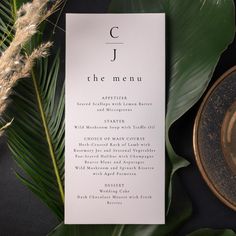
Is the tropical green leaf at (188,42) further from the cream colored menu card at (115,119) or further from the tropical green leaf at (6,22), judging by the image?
the tropical green leaf at (6,22)

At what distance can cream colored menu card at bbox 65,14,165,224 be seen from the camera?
679 millimetres

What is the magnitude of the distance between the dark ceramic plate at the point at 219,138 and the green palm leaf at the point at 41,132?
236 millimetres

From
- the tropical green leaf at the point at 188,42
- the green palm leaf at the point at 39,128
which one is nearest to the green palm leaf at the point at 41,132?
the green palm leaf at the point at 39,128

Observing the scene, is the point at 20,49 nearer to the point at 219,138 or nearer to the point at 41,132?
the point at 41,132

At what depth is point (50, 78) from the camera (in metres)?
0.69

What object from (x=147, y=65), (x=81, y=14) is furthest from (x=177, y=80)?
(x=81, y=14)

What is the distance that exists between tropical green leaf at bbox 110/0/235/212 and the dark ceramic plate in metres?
0.03

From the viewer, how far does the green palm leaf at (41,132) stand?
0.69 metres

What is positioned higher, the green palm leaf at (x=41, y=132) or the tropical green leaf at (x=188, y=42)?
the tropical green leaf at (x=188, y=42)

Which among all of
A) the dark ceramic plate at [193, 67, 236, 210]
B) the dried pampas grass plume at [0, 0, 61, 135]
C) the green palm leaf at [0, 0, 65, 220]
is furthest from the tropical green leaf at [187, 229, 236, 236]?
the dried pampas grass plume at [0, 0, 61, 135]

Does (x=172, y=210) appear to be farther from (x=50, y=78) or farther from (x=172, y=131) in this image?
(x=50, y=78)

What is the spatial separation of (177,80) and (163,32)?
84mm

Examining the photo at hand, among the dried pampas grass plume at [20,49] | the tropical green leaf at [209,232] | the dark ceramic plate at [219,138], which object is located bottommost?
the tropical green leaf at [209,232]

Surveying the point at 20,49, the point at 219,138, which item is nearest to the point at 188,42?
the point at 219,138
